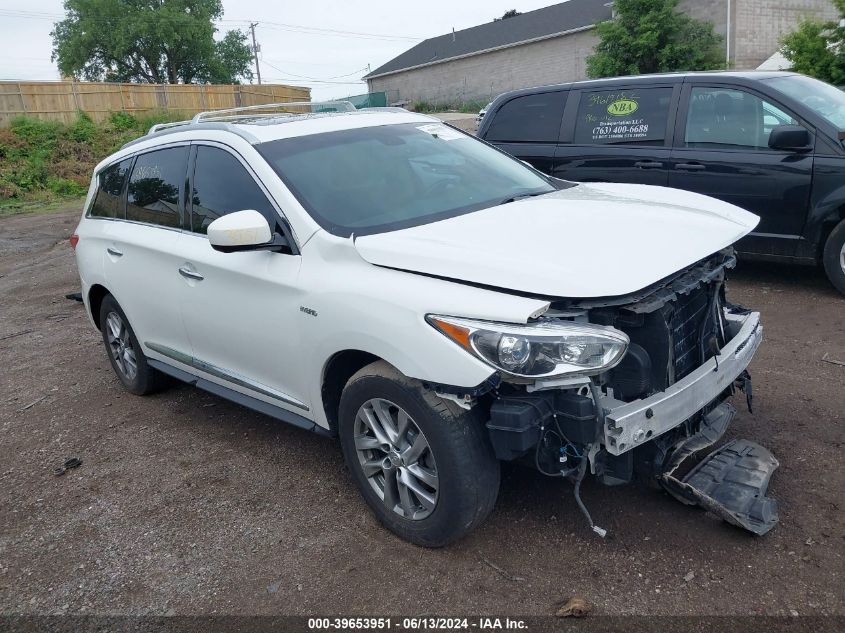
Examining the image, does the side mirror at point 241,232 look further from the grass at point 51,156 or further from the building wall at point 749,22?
the building wall at point 749,22

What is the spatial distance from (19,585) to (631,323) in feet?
9.59

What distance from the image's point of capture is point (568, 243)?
316 centimetres

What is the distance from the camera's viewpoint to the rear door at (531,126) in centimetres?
761

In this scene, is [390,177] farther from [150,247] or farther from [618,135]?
[618,135]

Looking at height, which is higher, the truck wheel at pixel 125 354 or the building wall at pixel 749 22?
the building wall at pixel 749 22

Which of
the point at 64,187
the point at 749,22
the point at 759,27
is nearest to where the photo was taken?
the point at 64,187

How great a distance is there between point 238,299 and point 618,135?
4.60m

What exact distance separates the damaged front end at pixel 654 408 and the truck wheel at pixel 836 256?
10.4 ft

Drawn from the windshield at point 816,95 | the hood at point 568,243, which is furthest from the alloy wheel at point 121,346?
the windshield at point 816,95

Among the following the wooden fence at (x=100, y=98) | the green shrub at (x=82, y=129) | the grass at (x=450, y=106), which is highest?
the wooden fence at (x=100, y=98)

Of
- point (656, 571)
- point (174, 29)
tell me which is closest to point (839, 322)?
point (656, 571)

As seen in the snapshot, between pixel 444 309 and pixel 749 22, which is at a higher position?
pixel 749 22

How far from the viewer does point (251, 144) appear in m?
4.03

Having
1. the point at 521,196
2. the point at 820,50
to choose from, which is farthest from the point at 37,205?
the point at 820,50
